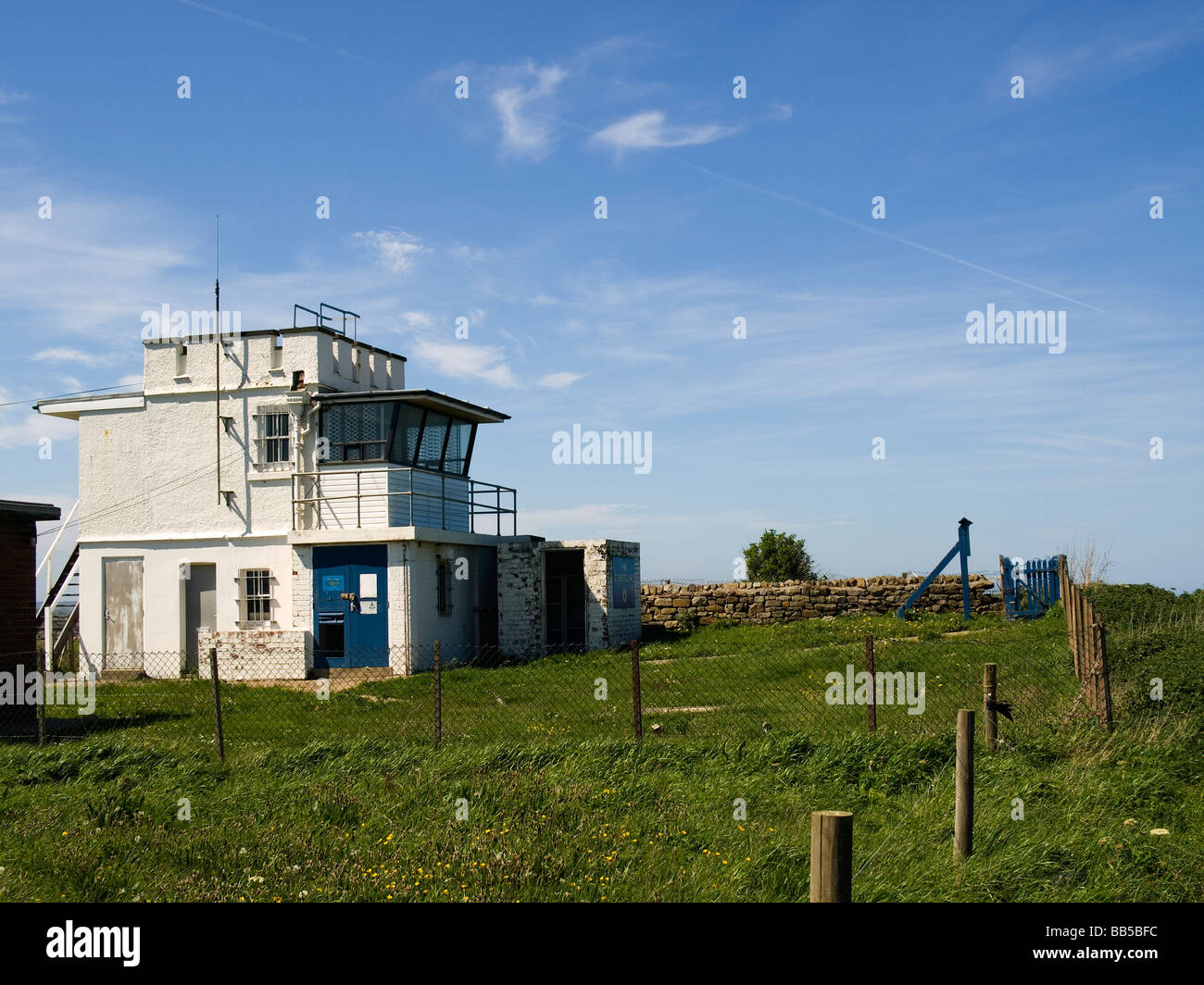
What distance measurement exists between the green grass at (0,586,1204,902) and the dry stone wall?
699 inches

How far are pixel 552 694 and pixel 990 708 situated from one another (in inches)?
395

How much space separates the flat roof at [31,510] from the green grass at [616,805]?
4.44 metres

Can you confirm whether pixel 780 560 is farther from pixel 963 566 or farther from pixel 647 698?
pixel 647 698

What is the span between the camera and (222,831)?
28.6ft

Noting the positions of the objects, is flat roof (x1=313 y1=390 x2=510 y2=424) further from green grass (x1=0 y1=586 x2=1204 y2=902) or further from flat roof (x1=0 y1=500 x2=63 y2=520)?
green grass (x1=0 y1=586 x2=1204 y2=902)

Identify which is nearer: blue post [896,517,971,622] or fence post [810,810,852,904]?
fence post [810,810,852,904]

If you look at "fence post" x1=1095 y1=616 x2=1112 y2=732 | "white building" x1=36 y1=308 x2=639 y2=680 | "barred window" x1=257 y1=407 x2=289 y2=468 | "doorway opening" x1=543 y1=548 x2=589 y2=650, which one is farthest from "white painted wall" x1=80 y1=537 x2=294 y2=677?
"fence post" x1=1095 y1=616 x2=1112 y2=732

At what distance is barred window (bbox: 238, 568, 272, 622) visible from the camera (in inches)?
1000

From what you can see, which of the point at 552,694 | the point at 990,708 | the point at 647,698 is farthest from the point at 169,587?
the point at 990,708

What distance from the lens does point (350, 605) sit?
2447 centimetres

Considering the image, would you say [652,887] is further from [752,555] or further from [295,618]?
[752,555]

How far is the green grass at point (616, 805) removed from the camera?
7266mm

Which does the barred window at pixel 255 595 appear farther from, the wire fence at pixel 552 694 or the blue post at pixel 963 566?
the blue post at pixel 963 566
